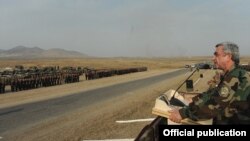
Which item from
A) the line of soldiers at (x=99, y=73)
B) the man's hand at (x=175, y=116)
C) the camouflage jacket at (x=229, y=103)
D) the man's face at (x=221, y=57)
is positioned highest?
the man's face at (x=221, y=57)

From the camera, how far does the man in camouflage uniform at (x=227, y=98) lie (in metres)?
4.85

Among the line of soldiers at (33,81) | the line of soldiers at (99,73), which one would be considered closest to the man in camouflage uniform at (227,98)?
the line of soldiers at (33,81)

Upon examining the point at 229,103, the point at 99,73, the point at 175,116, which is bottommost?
the point at 99,73

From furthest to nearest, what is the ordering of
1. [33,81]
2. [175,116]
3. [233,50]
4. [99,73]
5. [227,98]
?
[99,73] → [33,81] → [175,116] → [233,50] → [227,98]

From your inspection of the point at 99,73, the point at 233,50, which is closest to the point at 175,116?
the point at 233,50

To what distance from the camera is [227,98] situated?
484 cm

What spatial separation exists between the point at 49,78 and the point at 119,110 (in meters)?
29.0

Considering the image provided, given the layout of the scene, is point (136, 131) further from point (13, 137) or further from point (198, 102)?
point (198, 102)

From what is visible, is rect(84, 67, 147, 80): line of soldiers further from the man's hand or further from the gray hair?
the gray hair

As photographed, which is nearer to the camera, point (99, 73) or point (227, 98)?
point (227, 98)

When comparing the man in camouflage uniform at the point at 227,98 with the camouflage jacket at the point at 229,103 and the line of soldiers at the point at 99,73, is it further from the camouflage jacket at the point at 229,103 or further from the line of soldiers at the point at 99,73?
the line of soldiers at the point at 99,73

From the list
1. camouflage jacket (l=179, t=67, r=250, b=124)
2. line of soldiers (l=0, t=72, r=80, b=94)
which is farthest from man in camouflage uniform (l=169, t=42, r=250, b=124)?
line of soldiers (l=0, t=72, r=80, b=94)

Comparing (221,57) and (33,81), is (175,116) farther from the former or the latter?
(33,81)

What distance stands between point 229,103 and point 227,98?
0.19 feet
